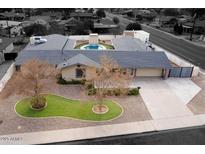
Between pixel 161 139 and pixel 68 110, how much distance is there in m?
8.10

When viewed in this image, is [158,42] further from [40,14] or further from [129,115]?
[40,14]

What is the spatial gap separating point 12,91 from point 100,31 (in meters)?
35.5

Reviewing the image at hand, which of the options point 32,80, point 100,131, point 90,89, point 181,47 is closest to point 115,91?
point 90,89

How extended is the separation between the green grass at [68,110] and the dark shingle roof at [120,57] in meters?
7.10

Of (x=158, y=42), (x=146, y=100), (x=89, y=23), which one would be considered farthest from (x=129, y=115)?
(x=89, y=23)

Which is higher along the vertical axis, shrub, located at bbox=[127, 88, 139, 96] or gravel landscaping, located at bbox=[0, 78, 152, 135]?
shrub, located at bbox=[127, 88, 139, 96]

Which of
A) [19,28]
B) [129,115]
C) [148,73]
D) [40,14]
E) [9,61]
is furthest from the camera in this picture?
[40,14]

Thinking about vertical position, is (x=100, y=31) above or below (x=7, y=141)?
above

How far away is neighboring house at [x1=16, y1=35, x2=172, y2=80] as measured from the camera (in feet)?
78.2

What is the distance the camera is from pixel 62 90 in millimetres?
22422

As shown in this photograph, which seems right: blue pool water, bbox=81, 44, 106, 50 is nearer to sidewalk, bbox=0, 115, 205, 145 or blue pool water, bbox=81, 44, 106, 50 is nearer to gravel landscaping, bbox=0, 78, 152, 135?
gravel landscaping, bbox=0, 78, 152, 135

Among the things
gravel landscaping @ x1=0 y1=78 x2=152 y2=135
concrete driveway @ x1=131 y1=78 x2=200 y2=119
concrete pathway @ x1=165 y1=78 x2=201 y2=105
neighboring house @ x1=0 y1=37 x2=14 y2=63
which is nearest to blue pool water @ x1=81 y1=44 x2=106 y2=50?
neighboring house @ x1=0 y1=37 x2=14 y2=63

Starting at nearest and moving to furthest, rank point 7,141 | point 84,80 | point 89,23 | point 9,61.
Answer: point 7,141 → point 84,80 → point 9,61 → point 89,23

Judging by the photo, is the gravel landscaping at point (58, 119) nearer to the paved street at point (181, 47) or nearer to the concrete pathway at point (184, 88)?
the concrete pathway at point (184, 88)
